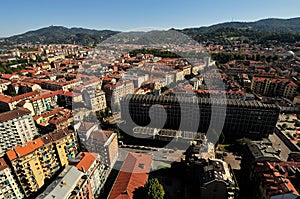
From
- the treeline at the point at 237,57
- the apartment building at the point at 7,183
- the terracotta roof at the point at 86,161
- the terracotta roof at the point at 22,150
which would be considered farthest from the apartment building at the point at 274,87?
the apartment building at the point at 7,183

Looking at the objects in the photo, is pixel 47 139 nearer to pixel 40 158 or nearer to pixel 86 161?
pixel 40 158

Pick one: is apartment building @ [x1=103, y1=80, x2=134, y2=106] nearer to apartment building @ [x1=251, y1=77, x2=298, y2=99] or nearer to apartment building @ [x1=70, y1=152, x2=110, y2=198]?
apartment building @ [x1=70, y1=152, x2=110, y2=198]

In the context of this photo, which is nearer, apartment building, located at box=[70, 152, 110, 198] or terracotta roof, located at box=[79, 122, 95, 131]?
apartment building, located at box=[70, 152, 110, 198]

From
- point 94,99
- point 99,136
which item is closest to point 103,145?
point 99,136

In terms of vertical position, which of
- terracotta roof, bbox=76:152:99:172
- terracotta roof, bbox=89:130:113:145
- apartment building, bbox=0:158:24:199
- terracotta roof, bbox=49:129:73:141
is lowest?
apartment building, bbox=0:158:24:199

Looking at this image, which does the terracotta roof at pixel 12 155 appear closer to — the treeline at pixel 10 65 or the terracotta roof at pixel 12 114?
the terracotta roof at pixel 12 114

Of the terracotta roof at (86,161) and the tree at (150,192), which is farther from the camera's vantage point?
the terracotta roof at (86,161)

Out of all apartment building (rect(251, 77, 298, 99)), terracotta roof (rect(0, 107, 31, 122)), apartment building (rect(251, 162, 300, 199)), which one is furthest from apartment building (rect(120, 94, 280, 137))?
apartment building (rect(251, 77, 298, 99))
